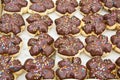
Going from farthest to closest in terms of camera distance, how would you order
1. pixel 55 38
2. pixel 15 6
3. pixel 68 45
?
1. pixel 15 6
2. pixel 55 38
3. pixel 68 45

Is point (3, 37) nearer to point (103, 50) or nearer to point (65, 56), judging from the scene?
point (65, 56)

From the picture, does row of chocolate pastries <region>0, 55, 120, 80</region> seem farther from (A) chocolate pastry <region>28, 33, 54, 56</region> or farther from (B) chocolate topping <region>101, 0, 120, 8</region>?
(B) chocolate topping <region>101, 0, 120, 8</region>

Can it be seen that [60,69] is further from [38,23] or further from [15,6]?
[15,6]

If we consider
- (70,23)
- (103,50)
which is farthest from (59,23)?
(103,50)

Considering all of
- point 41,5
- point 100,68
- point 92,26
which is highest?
point 41,5

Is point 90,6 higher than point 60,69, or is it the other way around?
point 90,6

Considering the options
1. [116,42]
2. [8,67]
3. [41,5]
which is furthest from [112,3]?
[8,67]

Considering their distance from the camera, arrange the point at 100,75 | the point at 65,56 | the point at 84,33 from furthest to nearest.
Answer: the point at 84,33 < the point at 65,56 < the point at 100,75
